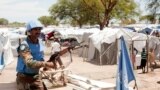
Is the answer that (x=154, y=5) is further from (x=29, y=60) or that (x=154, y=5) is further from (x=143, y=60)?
(x=29, y=60)

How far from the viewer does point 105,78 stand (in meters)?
15.1

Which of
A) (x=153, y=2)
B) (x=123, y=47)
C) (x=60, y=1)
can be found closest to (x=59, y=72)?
(x=123, y=47)

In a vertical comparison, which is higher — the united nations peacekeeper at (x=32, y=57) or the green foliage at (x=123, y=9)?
the green foliage at (x=123, y=9)

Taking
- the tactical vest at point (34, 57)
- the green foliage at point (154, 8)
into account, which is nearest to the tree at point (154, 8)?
the green foliage at point (154, 8)

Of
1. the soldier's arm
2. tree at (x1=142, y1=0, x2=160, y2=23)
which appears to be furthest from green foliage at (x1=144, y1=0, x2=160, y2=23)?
the soldier's arm

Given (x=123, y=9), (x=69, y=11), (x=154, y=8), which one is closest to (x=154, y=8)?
(x=154, y=8)

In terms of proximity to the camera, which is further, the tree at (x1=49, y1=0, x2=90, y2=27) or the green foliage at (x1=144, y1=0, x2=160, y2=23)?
the tree at (x1=49, y1=0, x2=90, y2=27)

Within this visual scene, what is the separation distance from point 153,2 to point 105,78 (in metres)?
13.2

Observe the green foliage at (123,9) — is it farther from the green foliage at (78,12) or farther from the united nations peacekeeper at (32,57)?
the united nations peacekeeper at (32,57)

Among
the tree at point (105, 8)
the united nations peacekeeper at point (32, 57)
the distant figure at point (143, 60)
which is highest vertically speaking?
the tree at point (105, 8)

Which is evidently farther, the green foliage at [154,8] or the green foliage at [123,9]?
the green foliage at [123,9]

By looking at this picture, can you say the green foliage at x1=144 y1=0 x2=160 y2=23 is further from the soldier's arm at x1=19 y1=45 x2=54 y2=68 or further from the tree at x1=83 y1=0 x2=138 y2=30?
the soldier's arm at x1=19 y1=45 x2=54 y2=68

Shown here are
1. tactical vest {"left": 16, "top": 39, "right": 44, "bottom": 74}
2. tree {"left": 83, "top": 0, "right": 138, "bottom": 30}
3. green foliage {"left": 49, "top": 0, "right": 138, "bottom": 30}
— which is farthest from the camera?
green foliage {"left": 49, "top": 0, "right": 138, "bottom": 30}

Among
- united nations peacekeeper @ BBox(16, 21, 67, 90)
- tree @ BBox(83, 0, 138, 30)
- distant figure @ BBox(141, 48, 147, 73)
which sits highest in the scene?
tree @ BBox(83, 0, 138, 30)
